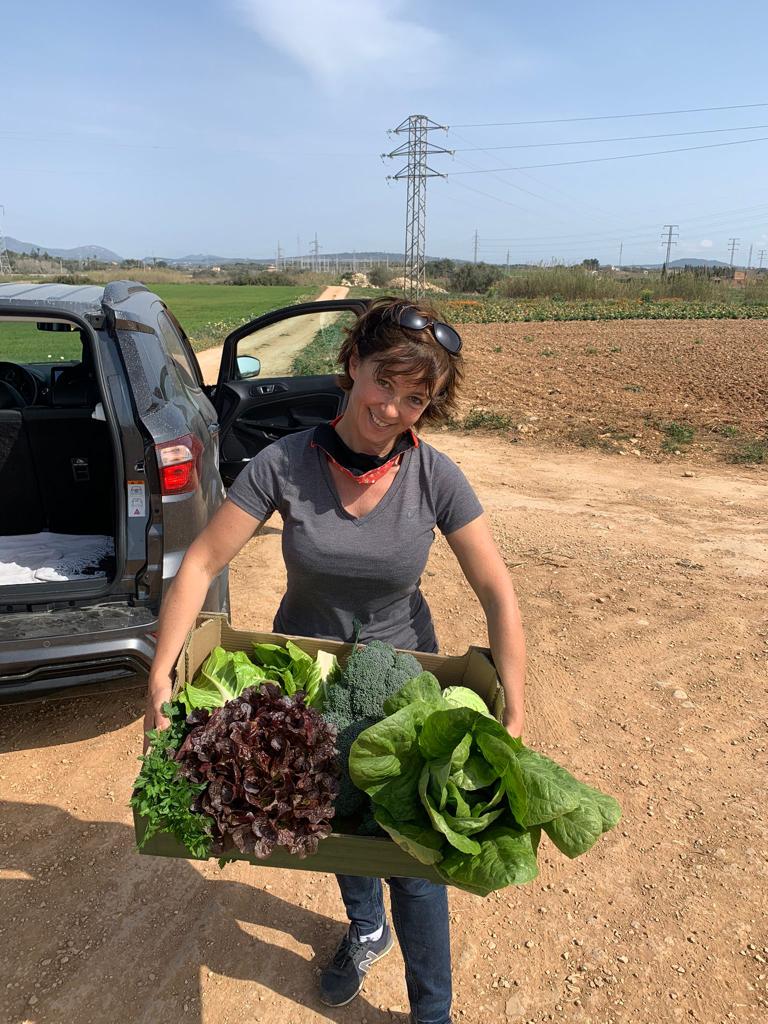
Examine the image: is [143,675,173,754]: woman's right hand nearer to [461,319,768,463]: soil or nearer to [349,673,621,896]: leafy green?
[349,673,621,896]: leafy green

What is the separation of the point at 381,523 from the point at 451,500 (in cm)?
22

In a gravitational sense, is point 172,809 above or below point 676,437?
above

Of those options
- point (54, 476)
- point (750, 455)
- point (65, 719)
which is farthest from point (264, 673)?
point (750, 455)

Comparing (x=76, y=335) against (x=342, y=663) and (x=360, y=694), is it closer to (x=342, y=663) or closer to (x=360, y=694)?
(x=342, y=663)

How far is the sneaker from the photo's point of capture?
93.7 inches

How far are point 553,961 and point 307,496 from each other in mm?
1924

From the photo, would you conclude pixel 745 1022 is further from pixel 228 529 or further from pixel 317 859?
pixel 228 529

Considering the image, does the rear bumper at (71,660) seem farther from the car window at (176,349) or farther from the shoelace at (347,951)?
the car window at (176,349)

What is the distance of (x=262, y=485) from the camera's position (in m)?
2.06

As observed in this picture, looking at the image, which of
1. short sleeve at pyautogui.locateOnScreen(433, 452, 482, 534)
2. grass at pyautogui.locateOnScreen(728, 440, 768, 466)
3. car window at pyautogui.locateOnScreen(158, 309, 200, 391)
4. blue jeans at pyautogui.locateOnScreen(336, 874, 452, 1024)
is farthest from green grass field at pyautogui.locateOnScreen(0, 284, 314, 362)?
blue jeans at pyautogui.locateOnScreen(336, 874, 452, 1024)

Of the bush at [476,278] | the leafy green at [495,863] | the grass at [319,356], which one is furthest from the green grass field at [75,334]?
the bush at [476,278]

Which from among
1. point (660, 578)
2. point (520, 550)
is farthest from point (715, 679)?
point (520, 550)

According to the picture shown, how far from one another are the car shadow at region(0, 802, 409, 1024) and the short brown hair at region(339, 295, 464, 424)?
81.1 inches

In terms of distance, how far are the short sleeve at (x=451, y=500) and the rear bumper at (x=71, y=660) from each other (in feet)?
5.59
